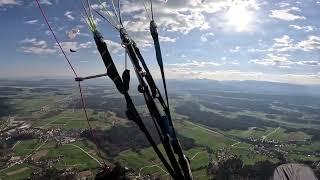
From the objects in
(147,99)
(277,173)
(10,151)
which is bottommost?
(10,151)

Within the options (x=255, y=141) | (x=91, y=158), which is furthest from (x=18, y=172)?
(x=255, y=141)

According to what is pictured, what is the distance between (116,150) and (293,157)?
7294 cm

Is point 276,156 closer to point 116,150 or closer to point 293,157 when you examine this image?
point 293,157

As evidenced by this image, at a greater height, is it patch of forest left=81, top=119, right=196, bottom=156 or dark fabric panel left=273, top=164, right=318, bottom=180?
dark fabric panel left=273, top=164, right=318, bottom=180

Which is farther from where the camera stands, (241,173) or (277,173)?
(241,173)

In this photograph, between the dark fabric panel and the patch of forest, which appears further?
the patch of forest

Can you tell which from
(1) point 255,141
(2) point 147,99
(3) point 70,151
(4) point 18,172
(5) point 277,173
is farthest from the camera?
(1) point 255,141

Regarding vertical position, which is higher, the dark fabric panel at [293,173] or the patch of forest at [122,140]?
the dark fabric panel at [293,173]

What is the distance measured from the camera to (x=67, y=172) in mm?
108250

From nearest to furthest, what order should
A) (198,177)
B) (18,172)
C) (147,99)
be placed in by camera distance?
1. (147,99)
2. (198,177)
3. (18,172)

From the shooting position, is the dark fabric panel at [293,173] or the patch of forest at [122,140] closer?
the dark fabric panel at [293,173]

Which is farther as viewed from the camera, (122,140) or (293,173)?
(122,140)

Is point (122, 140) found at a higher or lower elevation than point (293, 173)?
lower

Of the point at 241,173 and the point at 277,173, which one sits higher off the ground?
the point at 277,173
